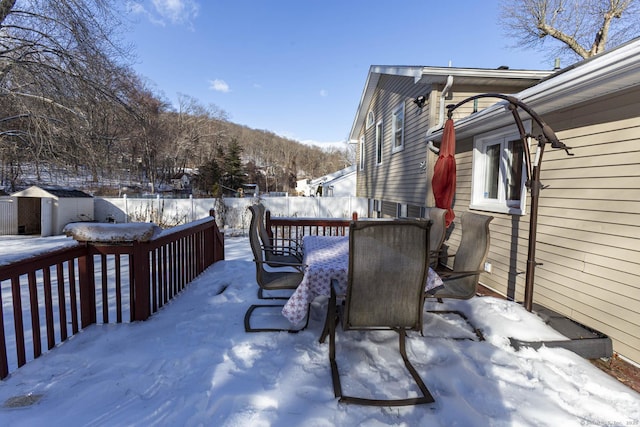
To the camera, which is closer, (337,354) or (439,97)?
(337,354)

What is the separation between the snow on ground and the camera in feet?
5.06

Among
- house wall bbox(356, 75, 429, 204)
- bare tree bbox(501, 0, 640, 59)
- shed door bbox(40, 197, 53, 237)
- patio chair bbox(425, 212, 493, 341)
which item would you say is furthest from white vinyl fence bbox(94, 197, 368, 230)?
bare tree bbox(501, 0, 640, 59)

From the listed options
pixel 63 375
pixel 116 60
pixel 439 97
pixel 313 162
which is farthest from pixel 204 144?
pixel 63 375

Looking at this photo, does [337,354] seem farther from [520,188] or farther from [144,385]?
[520,188]

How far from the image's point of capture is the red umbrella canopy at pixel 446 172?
157 inches

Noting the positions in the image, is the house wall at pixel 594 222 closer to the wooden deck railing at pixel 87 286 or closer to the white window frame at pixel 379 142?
the wooden deck railing at pixel 87 286

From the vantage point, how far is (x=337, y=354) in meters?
2.16

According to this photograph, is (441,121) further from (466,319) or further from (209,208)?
(209,208)

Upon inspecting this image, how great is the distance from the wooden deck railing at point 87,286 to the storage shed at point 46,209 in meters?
9.14

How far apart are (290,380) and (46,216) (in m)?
13.5

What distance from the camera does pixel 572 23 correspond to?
1187cm

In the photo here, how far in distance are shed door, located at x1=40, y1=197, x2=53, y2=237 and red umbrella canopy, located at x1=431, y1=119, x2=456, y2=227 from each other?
13.5 metres

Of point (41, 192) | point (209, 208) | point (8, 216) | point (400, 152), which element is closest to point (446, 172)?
point (400, 152)

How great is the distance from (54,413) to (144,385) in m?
0.40
